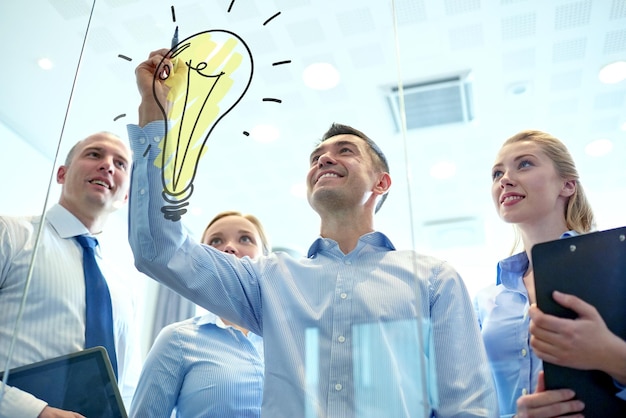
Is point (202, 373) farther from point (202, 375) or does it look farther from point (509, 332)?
point (509, 332)

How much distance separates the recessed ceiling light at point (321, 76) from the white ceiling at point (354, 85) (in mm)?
43

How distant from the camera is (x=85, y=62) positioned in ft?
6.48

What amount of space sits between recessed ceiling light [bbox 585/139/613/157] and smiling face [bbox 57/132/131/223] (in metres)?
1.46

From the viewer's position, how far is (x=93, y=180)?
5.35 ft

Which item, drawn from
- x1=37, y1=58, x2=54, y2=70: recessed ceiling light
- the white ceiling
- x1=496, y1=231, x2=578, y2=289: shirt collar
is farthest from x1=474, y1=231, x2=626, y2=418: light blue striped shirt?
x1=37, y1=58, x2=54, y2=70: recessed ceiling light

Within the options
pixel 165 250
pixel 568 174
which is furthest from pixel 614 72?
pixel 165 250

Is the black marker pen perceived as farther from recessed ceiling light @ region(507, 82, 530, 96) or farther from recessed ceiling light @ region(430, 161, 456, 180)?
recessed ceiling light @ region(507, 82, 530, 96)

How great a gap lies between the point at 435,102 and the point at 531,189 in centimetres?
177

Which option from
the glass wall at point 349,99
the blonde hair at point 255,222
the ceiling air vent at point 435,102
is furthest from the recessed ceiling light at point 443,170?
the blonde hair at point 255,222

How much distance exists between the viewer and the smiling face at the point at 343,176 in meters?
1.51

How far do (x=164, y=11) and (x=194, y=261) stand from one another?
1.04 m

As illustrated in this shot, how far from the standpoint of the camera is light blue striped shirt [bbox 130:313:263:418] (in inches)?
57.3

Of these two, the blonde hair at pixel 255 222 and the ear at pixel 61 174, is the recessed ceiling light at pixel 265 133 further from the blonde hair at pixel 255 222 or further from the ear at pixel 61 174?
the ear at pixel 61 174

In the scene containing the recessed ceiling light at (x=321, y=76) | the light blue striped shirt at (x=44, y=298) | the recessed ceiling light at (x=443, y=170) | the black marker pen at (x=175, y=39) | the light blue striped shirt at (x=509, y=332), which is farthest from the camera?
the recessed ceiling light at (x=443, y=170)
